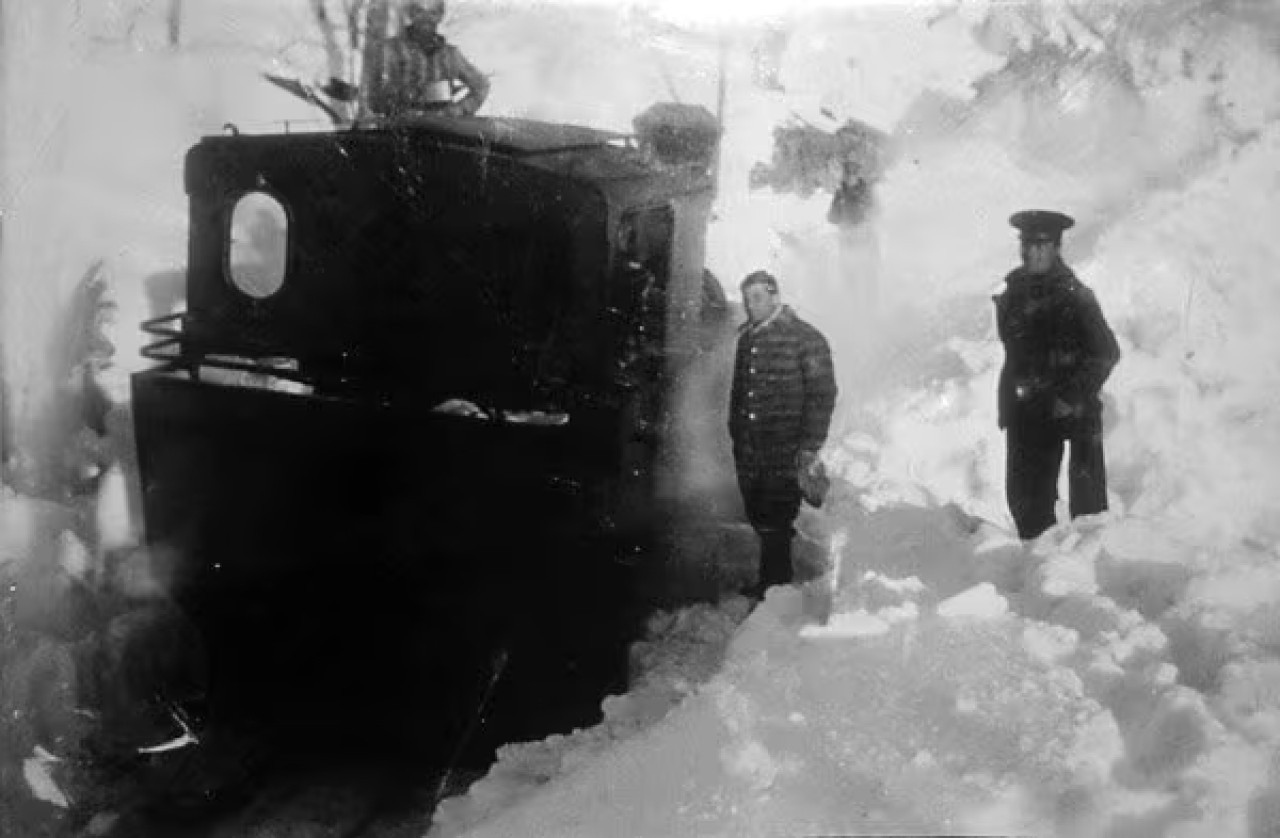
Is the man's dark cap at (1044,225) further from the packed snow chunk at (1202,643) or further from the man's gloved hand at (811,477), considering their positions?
the packed snow chunk at (1202,643)

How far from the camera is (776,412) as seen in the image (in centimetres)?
454

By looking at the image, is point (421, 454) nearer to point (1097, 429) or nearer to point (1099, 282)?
point (1097, 429)

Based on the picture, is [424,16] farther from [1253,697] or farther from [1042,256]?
[1253,697]

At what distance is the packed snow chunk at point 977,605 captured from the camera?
3.27 m

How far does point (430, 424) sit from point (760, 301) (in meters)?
1.71

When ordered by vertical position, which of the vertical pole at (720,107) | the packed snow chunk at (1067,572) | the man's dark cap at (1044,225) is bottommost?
the packed snow chunk at (1067,572)

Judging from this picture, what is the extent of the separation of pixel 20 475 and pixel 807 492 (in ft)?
16.3

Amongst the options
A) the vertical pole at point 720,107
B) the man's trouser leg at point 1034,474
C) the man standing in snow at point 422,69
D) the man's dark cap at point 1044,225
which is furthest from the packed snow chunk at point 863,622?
the man standing in snow at point 422,69

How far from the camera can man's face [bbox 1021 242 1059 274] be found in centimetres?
409

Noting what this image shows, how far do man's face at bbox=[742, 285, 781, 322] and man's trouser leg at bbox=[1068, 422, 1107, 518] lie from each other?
147 centimetres

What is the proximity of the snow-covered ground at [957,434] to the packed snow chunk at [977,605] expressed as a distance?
1 centimetres

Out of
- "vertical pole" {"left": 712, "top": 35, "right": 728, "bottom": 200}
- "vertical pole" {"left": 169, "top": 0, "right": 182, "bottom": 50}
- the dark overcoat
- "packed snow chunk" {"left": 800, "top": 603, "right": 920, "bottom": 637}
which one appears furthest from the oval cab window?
"packed snow chunk" {"left": 800, "top": 603, "right": 920, "bottom": 637}

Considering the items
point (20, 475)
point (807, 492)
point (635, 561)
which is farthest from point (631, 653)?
point (20, 475)

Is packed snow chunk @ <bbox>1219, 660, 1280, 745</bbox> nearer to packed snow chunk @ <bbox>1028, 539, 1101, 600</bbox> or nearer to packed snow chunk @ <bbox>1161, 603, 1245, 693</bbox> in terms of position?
packed snow chunk @ <bbox>1161, 603, 1245, 693</bbox>
